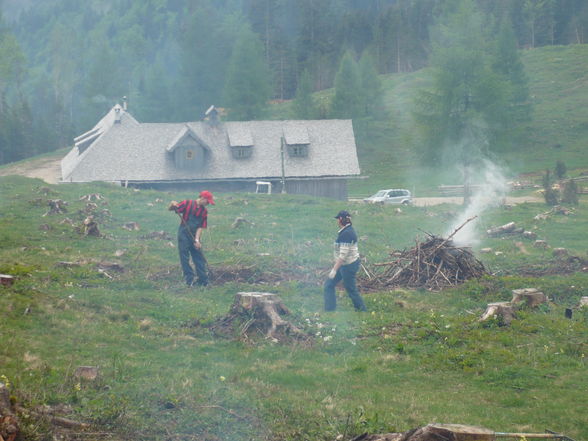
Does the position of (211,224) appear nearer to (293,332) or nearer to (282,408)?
(293,332)

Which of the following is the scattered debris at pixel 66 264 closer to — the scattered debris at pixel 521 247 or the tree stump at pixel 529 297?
the tree stump at pixel 529 297

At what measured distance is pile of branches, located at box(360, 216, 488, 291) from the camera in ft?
58.1

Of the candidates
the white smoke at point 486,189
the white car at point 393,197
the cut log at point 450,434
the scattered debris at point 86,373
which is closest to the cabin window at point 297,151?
the white car at point 393,197

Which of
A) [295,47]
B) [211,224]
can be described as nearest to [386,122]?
[295,47]

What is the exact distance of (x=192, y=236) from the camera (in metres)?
16.8

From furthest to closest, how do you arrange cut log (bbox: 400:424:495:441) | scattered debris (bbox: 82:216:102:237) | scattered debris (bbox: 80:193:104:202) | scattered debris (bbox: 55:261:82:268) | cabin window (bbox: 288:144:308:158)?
1. cabin window (bbox: 288:144:308:158)
2. scattered debris (bbox: 80:193:104:202)
3. scattered debris (bbox: 82:216:102:237)
4. scattered debris (bbox: 55:261:82:268)
5. cut log (bbox: 400:424:495:441)

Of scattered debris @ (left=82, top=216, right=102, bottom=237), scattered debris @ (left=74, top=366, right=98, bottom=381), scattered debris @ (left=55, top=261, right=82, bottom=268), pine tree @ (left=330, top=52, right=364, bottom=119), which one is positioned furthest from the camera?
pine tree @ (left=330, top=52, right=364, bottom=119)

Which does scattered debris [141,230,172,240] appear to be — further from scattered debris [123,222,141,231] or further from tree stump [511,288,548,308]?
tree stump [511,288,548,308]

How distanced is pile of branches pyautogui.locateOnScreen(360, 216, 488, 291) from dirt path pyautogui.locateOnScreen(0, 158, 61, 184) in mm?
49976

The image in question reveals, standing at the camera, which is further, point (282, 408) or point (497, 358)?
point (497, 358)

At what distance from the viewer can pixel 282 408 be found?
8672mm

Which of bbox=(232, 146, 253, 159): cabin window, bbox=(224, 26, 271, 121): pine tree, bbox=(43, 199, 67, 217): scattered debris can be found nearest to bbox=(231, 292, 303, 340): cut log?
bbox=(43, 199, 67, 217): scattered debris

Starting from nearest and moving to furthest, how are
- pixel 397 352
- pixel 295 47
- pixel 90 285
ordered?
pixel 397 352 → pixel 90 285 → pixel 295 47

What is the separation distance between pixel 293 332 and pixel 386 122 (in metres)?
74.1
